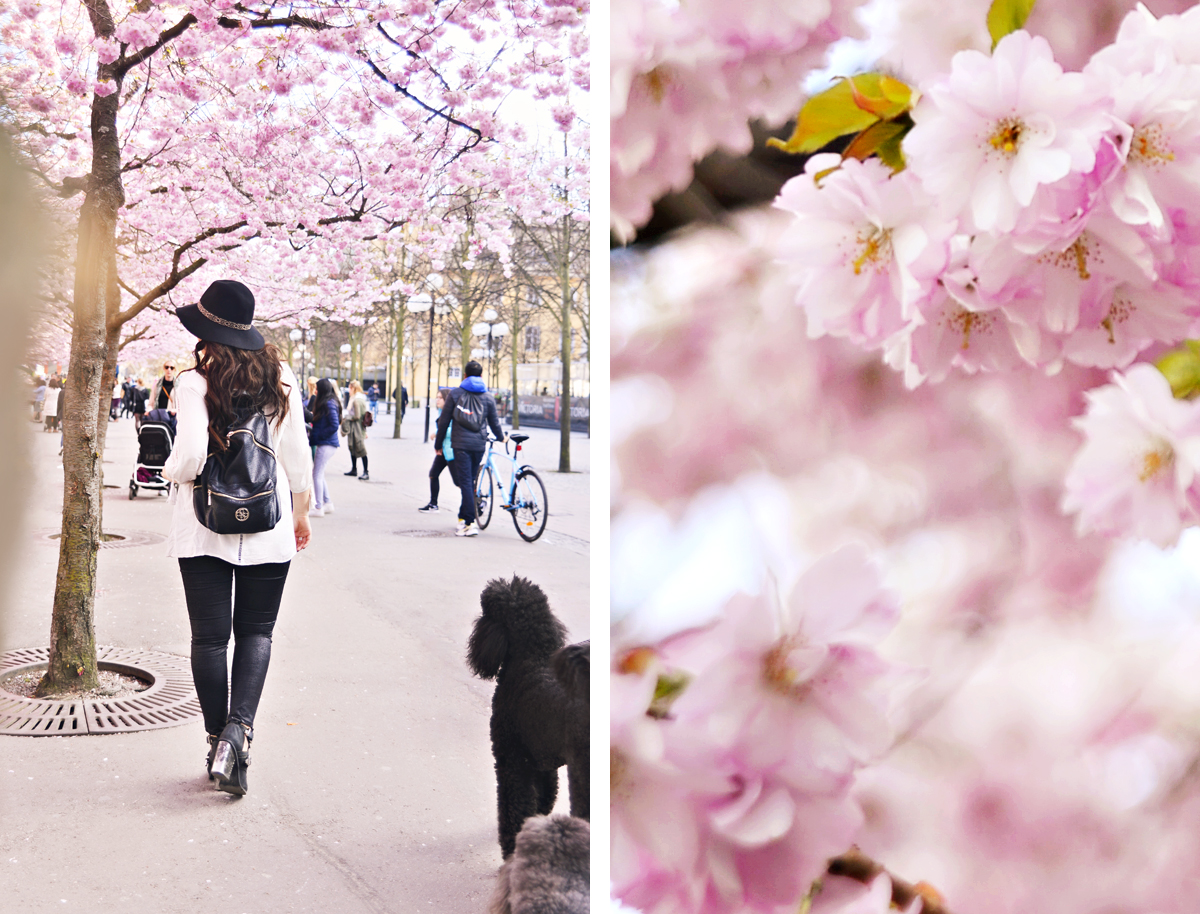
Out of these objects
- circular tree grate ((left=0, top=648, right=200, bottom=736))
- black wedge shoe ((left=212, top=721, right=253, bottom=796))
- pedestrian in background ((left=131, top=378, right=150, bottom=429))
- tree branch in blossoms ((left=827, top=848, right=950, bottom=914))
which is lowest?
tree branch in blossoms ((left=827, top=848, right=950, bottom=914))

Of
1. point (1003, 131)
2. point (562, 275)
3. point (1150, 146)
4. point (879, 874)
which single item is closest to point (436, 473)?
point (562, 275)

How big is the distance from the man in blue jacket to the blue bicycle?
0.03 metres

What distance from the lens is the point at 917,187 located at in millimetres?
1257

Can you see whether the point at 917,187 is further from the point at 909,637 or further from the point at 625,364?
the point at 909,637

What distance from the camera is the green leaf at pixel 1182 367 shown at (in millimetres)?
1312

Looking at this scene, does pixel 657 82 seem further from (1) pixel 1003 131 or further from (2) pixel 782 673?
(2) pixel 782 673

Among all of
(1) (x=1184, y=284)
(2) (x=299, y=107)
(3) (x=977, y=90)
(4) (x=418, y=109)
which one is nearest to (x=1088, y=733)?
(1) (x=1184, y=284)

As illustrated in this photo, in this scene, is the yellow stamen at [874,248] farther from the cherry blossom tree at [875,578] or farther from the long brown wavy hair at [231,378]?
the long brown wavy hair at [231,378]

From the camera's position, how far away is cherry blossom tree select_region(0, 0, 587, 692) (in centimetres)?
155

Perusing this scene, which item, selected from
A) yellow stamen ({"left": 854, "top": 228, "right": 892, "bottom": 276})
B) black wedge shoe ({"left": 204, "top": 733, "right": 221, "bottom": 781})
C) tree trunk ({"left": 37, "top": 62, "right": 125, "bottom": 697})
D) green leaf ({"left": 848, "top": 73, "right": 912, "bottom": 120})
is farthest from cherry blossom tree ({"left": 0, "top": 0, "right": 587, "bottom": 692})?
yellow stamen ({"left": 854, "top": 228, "right": 892, "bottom": 276})

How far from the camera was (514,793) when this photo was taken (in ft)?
5.43

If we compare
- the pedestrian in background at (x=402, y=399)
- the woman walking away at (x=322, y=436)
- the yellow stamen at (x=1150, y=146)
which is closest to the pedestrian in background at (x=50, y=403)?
the woman walking away at (x=322, y=436)

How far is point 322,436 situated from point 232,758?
551 millimetres

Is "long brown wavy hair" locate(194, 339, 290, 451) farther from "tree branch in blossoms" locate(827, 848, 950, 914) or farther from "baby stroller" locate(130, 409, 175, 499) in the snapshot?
"tree branch in blossoms" locate(827, 848, 950, 914)
